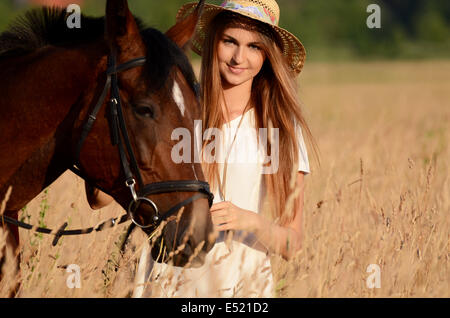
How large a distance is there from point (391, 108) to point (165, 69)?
14.9 meters

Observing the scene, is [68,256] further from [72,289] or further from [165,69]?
[165,69]

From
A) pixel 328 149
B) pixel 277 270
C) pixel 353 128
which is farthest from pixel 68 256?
pixel 353 128

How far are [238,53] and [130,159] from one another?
1.23 metres

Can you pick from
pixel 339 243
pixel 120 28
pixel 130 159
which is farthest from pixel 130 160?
pixel 339 243

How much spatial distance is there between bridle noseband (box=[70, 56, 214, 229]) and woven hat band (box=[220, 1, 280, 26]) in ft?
3.35

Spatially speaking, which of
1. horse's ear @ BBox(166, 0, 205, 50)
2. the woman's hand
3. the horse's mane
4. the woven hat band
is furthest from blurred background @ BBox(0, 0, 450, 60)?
the woman's hand

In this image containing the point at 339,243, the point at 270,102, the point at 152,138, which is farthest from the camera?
the point at 339,243

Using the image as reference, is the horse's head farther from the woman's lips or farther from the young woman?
the woman's lips

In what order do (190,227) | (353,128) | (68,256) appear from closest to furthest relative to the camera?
(190,227) → (68,256) → (353,128)

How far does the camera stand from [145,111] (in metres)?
3.00

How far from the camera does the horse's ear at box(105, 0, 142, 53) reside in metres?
2.95

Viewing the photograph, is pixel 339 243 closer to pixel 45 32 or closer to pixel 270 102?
pixel 270 102

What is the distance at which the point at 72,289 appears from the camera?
3.42 meters

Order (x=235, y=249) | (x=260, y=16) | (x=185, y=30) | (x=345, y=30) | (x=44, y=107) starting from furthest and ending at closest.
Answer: (x=345, y=30)
(x=260, y=16)
(x=235, y=249)
(x=185, y=30)
(x=44, y=107)
